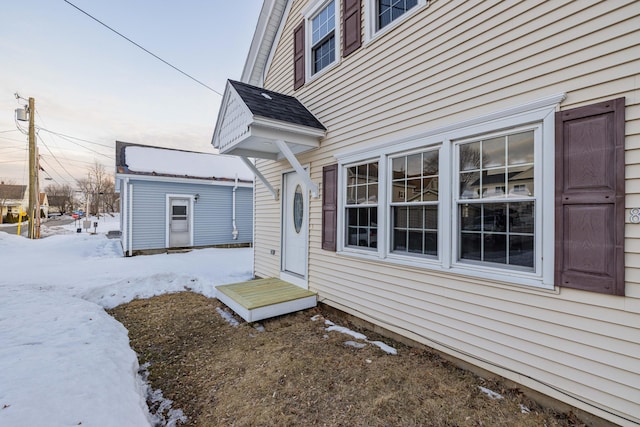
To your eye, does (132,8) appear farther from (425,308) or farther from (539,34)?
(425,308)

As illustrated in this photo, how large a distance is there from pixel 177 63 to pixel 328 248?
25.3 feet

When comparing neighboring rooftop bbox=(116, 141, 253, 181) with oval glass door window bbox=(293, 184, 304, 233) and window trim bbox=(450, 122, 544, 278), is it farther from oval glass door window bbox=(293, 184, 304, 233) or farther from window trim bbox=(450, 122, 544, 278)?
window trim bbox=(450, 122, 544, 278)

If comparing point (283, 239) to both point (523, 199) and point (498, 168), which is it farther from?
point (523, 199)

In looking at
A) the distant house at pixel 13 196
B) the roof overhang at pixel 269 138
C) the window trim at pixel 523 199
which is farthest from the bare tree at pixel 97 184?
the window trim at pixel 523 199

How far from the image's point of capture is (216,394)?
250cm

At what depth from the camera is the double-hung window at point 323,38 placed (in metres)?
4.74

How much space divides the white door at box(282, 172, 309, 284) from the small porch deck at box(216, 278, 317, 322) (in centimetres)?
46

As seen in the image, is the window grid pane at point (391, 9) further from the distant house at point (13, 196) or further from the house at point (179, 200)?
the distant house at point (13, 196)

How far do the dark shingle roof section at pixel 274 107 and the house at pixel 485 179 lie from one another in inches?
1.9

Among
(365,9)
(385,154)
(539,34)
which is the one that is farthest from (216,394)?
(365,9)

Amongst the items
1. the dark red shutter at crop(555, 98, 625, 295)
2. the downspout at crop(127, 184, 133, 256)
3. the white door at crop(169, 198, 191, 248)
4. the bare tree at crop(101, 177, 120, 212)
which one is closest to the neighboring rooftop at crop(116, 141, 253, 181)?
Result: the downspout at crop(127, 184, 133, 256)

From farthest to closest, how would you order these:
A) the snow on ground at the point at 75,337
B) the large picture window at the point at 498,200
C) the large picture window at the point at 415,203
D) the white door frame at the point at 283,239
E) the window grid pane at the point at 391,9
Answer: the white door frame at the point at 283,239
the window grid pane at the point at 391,9
the large picture window at the point at 415,203
the large picture window at the point at 498,200
the snow on ground at the point at 75,337

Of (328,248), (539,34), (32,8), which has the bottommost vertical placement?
(328,248)

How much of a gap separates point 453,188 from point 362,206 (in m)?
1.42
